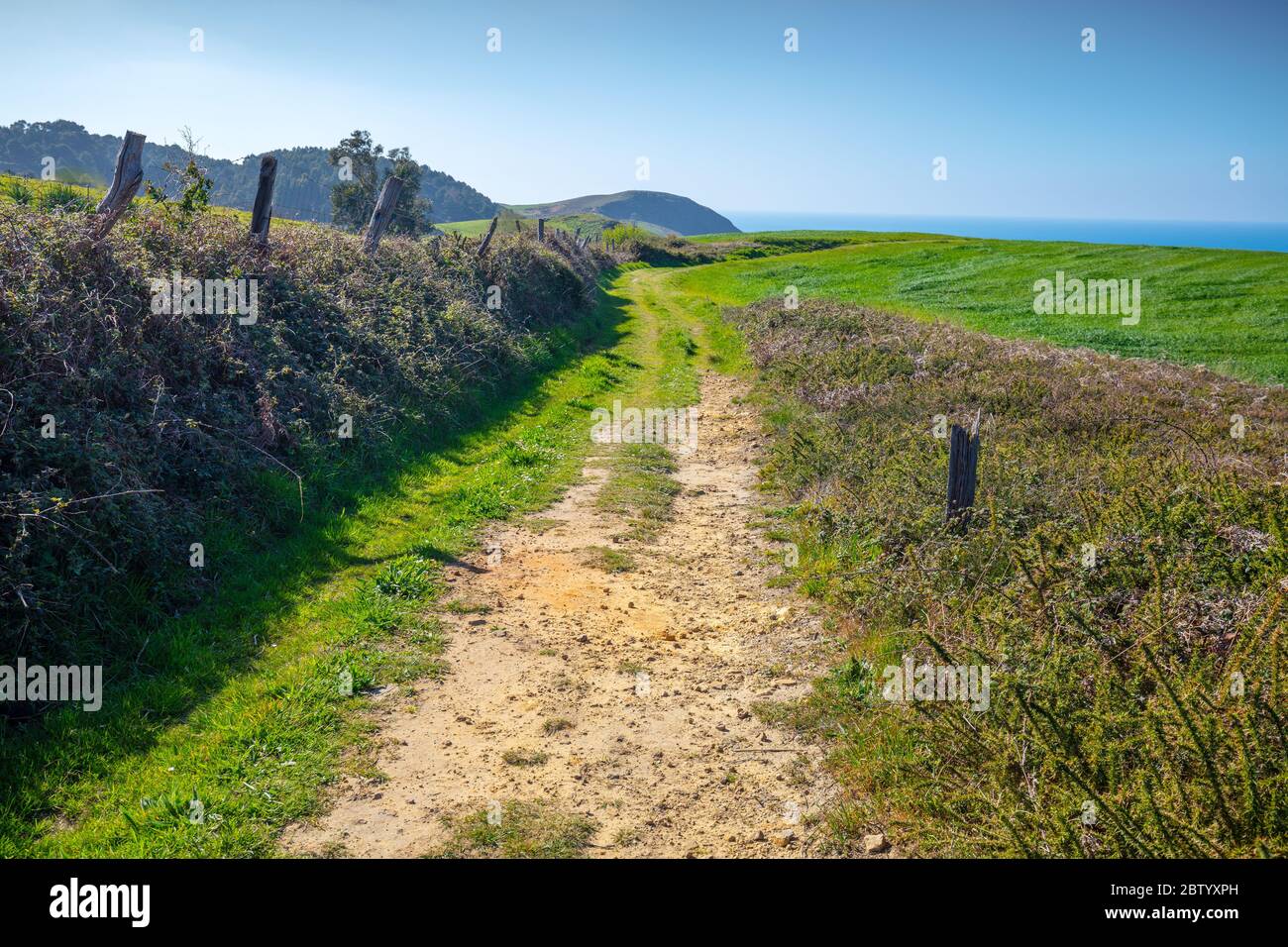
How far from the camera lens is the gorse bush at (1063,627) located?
3.75 m

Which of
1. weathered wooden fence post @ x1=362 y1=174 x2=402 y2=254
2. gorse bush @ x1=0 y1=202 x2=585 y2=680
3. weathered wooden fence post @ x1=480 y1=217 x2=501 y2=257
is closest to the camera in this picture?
gorse bush @ x1=0 y1=202 x2=585 y2=680

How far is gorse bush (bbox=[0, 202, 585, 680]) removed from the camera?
556 centimetres

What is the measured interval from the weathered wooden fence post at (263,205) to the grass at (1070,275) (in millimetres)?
18818

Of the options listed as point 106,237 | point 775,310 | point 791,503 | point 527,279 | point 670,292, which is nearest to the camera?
point 106,237

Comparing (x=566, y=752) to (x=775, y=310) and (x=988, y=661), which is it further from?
(x=775, y=310)

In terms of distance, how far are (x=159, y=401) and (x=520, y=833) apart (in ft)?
19.2

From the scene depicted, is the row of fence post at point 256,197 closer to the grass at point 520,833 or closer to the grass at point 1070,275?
the grass at point 520,833

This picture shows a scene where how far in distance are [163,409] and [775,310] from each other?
65.7 ft

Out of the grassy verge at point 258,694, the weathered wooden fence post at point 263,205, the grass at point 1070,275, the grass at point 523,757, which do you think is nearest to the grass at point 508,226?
the weathered wooden fence post at point 263,205

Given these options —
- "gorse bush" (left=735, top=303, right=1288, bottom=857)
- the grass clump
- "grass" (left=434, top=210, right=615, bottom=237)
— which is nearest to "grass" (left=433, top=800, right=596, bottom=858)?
"gorse bush" (left=735, top=303, right=1288, bottom=857)

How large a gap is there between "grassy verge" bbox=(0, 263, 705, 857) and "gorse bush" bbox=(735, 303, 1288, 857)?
11.0ft

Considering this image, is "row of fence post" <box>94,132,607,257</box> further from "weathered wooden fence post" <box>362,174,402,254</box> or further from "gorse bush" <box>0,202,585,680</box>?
"gorse bush" <box>0,202,585,680</box>
